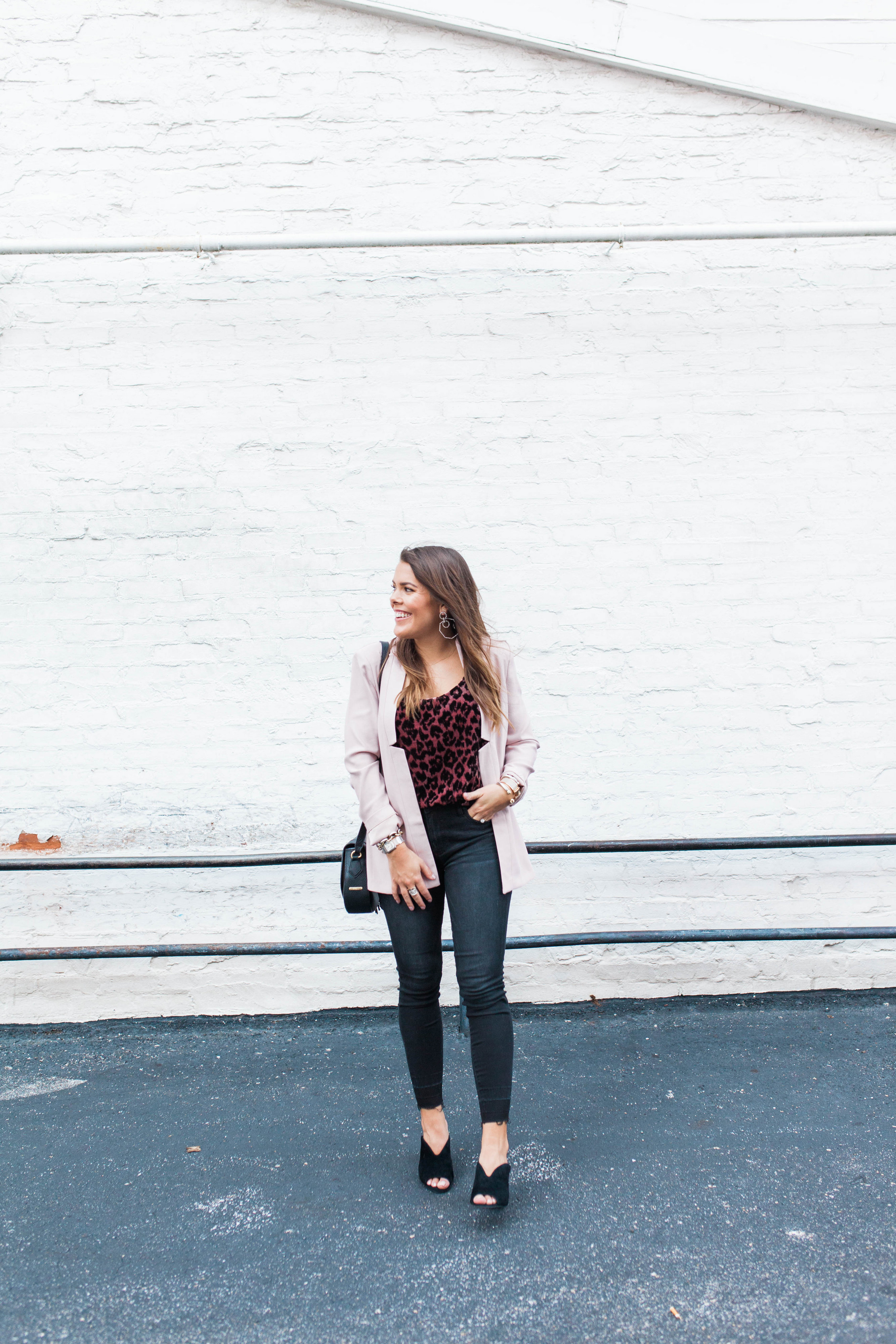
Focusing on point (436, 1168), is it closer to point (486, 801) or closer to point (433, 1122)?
point (433, 1122)

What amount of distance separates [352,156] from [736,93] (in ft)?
5.10

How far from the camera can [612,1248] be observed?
7.73 feet

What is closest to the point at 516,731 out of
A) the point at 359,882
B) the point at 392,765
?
the point at 392,765

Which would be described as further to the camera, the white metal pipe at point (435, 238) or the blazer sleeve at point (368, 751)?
the white metal pipe at point (435, 238)

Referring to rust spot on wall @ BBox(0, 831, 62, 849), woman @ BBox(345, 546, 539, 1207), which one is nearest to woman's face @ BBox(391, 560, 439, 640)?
woman @ BBox(345, 546, 539, 1207)

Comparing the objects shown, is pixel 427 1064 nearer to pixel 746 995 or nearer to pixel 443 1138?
pixel 443 1138

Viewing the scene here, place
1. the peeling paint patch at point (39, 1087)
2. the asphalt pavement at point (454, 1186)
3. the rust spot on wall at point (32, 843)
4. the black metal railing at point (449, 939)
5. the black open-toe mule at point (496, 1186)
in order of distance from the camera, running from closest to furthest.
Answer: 1. the asphalt pavement at point (454, 1186)
2. the black open-toe mule at point (496, 1186)
3. the peeling paint patch at point (39, 1087)
4. the black metal railing at point (449, 939)
5. the rust spot on wall at point (32, 843)

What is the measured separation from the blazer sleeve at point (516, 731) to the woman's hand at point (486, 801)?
0.36 feet

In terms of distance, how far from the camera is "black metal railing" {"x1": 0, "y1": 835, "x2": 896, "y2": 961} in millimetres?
3482

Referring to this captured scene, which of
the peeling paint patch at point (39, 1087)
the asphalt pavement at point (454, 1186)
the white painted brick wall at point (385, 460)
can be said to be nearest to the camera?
the asphalt pavement at point (454, 1186)

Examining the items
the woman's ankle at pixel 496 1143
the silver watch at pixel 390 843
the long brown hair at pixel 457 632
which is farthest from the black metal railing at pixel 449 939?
the long brown hair at pixel 457 632

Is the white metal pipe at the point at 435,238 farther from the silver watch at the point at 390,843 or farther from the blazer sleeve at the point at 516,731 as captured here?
the silver watch at the point at 390,843

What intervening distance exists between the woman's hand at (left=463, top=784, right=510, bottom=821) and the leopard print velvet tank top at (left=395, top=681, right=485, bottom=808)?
0.03 metres

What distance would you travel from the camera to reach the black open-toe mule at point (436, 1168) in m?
2.61
